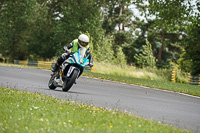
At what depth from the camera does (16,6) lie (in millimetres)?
45000

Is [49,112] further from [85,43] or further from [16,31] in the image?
[16,31]

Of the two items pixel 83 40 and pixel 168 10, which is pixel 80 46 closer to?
pixel 83 40

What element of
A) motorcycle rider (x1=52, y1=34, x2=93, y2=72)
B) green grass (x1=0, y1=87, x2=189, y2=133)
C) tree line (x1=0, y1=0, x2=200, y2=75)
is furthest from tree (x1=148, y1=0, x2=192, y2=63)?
green grass (x1=0, y1=87, x2=189, y2=133)

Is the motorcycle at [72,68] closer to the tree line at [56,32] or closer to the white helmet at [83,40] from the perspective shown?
the white helmet at [83,40]

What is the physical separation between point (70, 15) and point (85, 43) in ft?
127

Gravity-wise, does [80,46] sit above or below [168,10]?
below

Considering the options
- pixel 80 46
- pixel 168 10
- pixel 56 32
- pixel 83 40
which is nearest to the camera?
pixel 83 40

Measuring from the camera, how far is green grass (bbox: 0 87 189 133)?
649cm

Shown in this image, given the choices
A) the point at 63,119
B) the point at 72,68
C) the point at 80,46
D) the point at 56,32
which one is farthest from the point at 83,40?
the point at 56,32

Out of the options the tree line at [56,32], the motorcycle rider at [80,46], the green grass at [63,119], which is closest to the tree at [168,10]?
the tree line at [56,32]

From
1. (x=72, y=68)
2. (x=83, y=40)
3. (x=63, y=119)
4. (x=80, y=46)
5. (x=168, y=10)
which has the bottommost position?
(x=63, y=119)

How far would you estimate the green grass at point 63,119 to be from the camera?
256 inches

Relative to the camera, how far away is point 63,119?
24.1 ft

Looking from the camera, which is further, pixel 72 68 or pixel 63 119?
pixel 72 68
